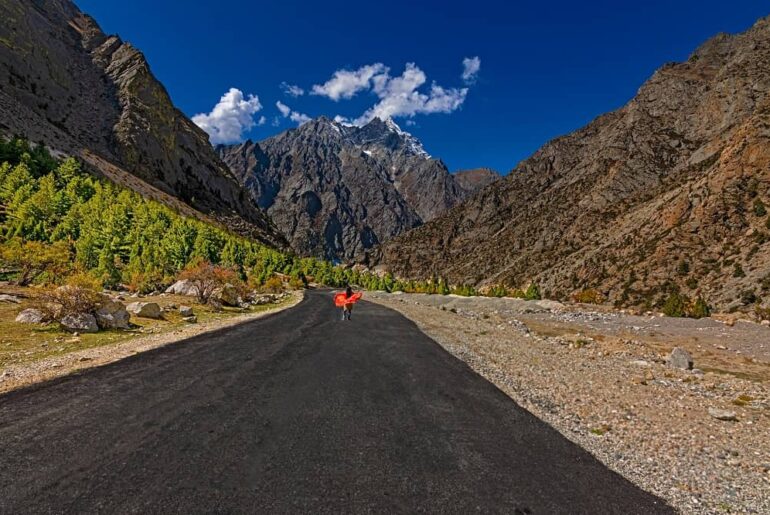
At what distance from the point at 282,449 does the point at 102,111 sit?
194 meters

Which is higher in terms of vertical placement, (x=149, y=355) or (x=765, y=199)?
(x=765, y=199)

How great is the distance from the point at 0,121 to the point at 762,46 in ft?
673

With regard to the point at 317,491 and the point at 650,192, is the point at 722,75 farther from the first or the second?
the point at 317,491

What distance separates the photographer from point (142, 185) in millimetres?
123938

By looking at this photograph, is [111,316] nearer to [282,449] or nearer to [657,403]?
[282,449]

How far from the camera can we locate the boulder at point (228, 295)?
38594 mm

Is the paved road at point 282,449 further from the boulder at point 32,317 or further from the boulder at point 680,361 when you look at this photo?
the boulder at point 680,361

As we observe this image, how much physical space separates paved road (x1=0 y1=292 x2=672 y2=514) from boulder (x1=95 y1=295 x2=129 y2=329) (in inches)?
380

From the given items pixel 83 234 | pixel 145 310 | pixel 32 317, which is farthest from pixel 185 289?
pixel 83 234

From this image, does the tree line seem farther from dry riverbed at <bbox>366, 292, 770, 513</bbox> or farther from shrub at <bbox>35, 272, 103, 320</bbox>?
dry riverbed at <bbox>366, 292, 770, 513</bbox>

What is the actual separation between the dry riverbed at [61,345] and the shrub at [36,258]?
5.54 metres

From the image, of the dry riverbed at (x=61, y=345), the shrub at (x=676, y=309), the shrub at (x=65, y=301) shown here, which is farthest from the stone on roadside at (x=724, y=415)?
the shrub at (x=676, y=309)

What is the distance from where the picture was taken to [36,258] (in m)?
28.8

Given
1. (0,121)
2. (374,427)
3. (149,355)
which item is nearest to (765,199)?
(374,427)
